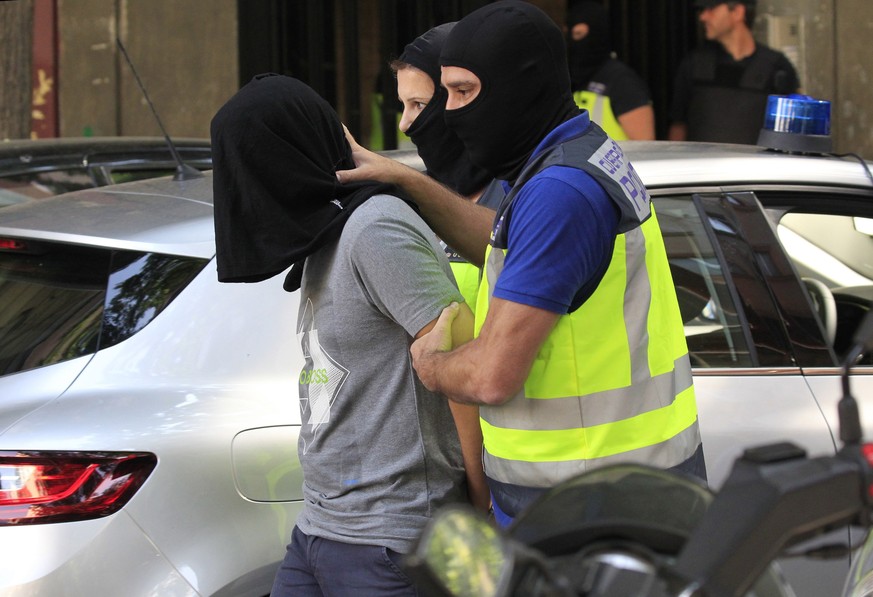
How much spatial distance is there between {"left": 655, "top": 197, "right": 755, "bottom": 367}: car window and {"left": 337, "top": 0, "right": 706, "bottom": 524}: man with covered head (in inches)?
37.4

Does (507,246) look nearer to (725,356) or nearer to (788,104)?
(725,356)

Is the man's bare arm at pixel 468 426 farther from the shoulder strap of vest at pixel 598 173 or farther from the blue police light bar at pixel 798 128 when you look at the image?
the blue police light bar at pixel 798 128

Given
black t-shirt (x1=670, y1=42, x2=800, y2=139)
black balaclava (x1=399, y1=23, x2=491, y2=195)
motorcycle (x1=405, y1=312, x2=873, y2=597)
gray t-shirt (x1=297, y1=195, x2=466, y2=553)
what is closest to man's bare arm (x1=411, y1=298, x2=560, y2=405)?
gray t-shirt (x1=297, y1=195, x2=466, y2=553)

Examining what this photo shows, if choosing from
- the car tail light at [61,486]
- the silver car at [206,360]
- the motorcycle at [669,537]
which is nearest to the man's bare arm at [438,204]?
the silver car at [206,360]

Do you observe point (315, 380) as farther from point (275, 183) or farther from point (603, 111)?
point (603, 111)

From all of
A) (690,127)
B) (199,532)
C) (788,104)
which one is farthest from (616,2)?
(199,532)

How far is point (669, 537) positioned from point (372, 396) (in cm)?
96

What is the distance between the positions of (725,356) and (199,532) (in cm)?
136

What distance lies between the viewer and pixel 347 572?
2.15m

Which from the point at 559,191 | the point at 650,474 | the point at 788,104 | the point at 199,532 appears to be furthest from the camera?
the point at 788,104

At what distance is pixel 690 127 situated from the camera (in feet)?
21.1

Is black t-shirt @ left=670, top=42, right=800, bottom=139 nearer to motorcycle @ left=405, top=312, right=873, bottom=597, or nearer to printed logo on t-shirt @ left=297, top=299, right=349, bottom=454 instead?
printed logo on t-shirt @ left=297, top=299, right=349, bottom=454

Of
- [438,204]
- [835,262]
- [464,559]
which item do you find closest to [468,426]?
[438,204]

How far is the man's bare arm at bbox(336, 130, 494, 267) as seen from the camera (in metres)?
2.24
